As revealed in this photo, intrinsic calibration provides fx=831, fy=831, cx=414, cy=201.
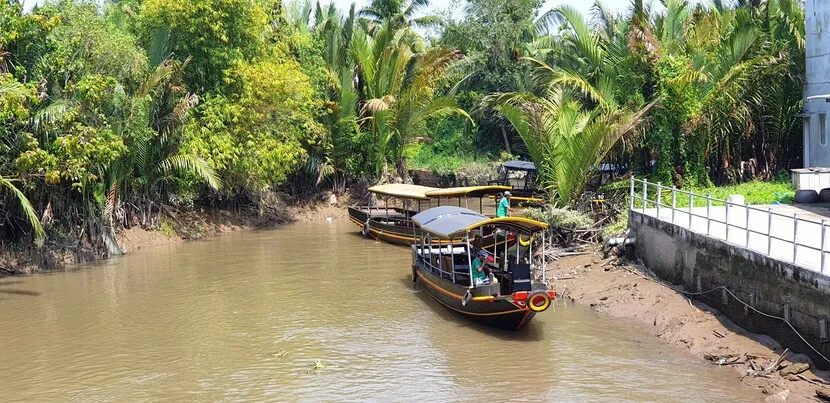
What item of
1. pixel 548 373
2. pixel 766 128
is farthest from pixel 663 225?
pixel 766 128

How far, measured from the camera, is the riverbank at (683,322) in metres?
11.1

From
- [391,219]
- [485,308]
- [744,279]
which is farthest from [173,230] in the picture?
[744,279]

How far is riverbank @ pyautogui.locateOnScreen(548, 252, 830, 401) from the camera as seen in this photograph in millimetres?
11109

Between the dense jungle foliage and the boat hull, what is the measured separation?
601 centimetres

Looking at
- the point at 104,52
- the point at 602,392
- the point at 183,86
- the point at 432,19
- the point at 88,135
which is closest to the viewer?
the point at 602,392

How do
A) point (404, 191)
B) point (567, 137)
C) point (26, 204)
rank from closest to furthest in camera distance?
point (26, 204) < point (567, 137) < point (404, 191)

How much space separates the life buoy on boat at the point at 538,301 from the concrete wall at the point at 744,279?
2.93m

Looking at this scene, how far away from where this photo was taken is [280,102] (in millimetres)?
28703

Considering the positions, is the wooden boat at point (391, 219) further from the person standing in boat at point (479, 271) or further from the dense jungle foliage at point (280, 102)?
the person standing in boat at point (479, 271)

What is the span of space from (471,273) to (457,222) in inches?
68.7

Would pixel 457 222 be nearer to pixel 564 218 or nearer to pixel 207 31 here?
pixel 564 218

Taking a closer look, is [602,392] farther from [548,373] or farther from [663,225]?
[663,225]

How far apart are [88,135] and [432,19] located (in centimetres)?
2724

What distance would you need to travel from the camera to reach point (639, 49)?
2256cm
